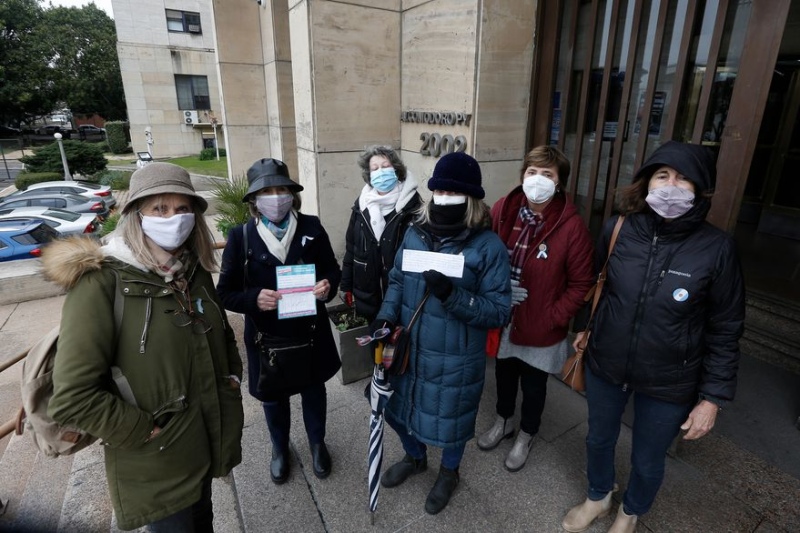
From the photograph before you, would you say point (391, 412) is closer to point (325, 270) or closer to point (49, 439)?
point (325, 270)

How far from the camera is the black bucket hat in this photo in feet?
8.19

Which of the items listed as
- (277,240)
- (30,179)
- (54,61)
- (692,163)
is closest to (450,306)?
(277,240)

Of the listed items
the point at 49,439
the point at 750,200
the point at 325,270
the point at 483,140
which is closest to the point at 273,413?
the point at 325,270

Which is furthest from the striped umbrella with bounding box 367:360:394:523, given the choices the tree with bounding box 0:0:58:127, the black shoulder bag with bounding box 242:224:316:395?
the tree with bounding box 0:0:58:127

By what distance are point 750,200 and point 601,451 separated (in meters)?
8.40

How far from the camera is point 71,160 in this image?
69.1ft

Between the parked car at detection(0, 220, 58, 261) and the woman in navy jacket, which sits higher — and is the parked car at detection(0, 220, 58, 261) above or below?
below

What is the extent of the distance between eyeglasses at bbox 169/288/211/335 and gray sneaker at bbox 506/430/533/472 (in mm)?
2264

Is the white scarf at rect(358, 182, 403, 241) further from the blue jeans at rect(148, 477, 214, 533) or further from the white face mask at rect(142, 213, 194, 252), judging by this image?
the blue jeans at rect(148, 477, 214, 533)

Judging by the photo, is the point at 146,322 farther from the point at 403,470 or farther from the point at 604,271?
the point at 604,271

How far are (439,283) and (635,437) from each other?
4.56 ft

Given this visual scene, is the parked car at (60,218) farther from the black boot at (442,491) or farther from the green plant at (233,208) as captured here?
the black boot at (442,491)

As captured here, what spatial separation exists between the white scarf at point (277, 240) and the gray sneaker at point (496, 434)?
200 cm

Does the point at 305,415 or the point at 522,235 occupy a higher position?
the point at 522,235
